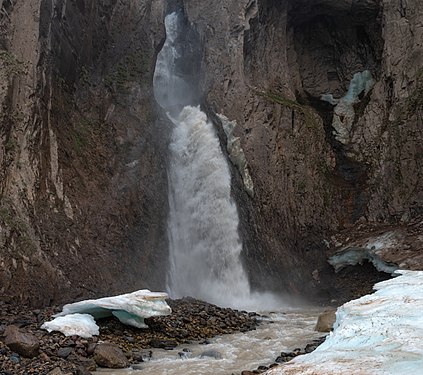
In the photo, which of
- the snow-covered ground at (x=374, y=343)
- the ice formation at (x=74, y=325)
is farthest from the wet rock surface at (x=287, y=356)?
the ice formation at (x=74, y=325)

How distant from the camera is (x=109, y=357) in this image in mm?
8305

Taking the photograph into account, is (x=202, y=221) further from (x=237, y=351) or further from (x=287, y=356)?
(x=287, y=356)

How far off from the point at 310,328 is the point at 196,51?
64.0ft

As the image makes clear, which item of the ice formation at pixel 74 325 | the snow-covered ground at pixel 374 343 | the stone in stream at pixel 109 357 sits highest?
the ice formation at pixel 74 325

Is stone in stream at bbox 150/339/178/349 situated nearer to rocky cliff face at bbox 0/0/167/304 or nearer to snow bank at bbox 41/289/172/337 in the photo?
snow bank at bbox 41/289/172/337

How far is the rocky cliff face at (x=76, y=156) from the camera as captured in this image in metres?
12.8

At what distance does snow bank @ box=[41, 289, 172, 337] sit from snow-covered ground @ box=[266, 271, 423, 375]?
498 cm

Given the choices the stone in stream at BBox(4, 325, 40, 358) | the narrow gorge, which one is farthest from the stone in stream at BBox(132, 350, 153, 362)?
the narrow gorge

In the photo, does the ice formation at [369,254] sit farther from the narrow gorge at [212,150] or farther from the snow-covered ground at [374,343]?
the snow-covered ground at [374,343]

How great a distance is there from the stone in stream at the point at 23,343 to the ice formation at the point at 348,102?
20.5m

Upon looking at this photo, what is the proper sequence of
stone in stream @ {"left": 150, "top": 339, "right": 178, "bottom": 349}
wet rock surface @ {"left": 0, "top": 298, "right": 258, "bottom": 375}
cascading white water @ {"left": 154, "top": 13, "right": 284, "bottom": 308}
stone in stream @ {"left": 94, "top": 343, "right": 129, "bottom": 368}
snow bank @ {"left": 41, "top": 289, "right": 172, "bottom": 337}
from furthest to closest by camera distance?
cascading white water @ {"left": 154, "top": 13, "right": 284, "bottom": 308} < stone in stream @ {"left": 150, "top": 339, "right": 178, "bottom": 349} < snow bank @ {"left": 41, "top": 289, "right": 172, "bottom": 337} < stone in stream @ {"left": 94, "top": 343, "right": 129, "bottom": 368} < wet rock surface @ {"left": 0, "top": 298, "right": 258, "bottom": 375}

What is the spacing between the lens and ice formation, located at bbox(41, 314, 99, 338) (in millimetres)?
9008

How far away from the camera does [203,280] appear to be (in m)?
→ 18.2

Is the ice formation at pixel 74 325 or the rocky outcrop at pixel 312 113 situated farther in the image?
the rocky outcrop at pixel 312 113
